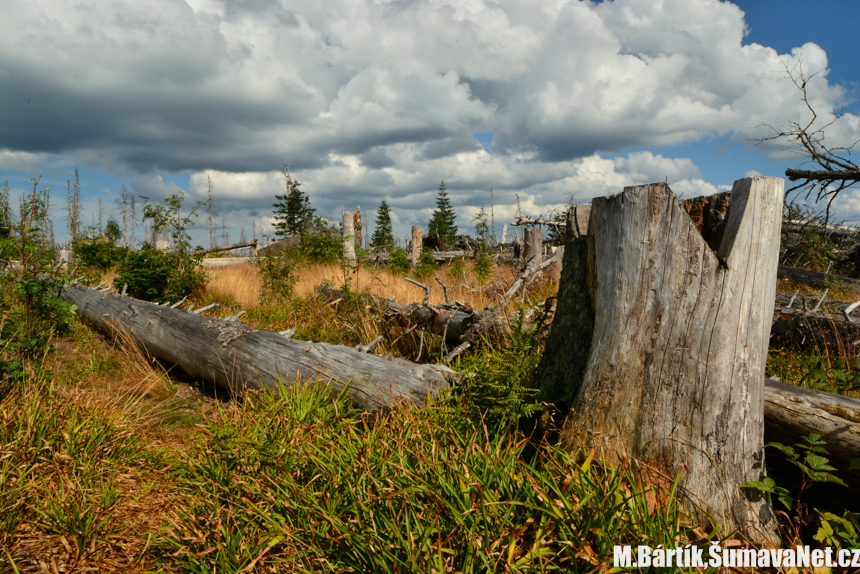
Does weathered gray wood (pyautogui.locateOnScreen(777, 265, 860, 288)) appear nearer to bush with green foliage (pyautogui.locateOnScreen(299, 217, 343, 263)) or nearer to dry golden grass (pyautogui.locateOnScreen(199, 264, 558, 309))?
dry golden grass (pyautogui.locateOnScreen(199, 264, 558, 309))

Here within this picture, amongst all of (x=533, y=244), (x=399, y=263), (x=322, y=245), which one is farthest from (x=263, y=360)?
(x=322, y=245)

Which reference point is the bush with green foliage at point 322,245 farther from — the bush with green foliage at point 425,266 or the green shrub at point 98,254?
the green shrub at point 98,254

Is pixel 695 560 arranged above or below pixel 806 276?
below

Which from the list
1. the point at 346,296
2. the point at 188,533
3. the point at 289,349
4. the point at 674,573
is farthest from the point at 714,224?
the point at 346,296

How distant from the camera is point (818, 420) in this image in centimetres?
251

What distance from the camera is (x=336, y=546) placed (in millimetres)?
2307

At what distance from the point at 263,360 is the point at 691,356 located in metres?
3.89

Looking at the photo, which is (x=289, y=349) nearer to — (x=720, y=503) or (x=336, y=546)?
(x=336, y=546)

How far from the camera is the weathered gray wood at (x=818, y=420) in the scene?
242 cm

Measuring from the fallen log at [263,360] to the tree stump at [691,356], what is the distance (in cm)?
163

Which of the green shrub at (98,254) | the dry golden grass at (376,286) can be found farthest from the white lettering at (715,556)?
the green shrub at (98,254)

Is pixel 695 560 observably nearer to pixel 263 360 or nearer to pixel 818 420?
pixel 818 420

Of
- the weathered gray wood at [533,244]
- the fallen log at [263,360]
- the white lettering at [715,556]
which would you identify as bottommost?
the white lettering at [715,556]

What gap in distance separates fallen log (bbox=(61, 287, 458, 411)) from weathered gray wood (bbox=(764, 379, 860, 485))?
2180 mm
